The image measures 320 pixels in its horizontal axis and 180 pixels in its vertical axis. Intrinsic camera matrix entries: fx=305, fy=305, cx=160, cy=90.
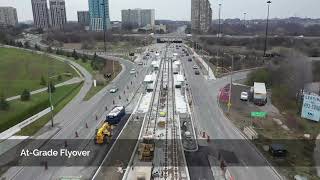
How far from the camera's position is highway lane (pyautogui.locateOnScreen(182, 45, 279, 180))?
78.0 feet

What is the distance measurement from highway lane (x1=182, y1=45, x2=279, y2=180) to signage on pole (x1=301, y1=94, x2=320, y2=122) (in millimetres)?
9078

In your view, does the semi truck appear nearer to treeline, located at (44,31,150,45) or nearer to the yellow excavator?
the yellow excavator

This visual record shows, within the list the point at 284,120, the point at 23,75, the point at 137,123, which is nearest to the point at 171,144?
the point at 137,123

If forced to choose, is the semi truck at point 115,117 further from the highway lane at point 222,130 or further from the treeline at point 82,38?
the treeline at point 82,38

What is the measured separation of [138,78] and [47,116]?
24.9 metres

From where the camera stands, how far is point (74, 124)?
114 ft

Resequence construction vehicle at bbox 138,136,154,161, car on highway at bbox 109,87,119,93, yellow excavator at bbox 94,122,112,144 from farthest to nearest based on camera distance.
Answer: car on highway at bbox 109,87,119,93 < yellow excavator at bbox 94,122,112,144 < construction vehicle at bbox 138,136,154,161

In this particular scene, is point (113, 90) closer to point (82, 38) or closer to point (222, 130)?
point (222, 130)

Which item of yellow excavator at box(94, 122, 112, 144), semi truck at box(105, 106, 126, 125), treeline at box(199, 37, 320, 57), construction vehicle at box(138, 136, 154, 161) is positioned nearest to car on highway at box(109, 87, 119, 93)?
semi truck at box(105, 106, 126, 125)

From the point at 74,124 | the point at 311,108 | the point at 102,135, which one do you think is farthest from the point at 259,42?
the point at 102,135

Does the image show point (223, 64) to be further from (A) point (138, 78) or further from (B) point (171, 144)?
(B) point (171, 144)

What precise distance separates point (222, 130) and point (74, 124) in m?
16.6

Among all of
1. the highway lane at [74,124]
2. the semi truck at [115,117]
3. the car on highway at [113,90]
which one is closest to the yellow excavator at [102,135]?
the highway lane at [74,124]

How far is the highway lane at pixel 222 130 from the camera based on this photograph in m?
23.8
